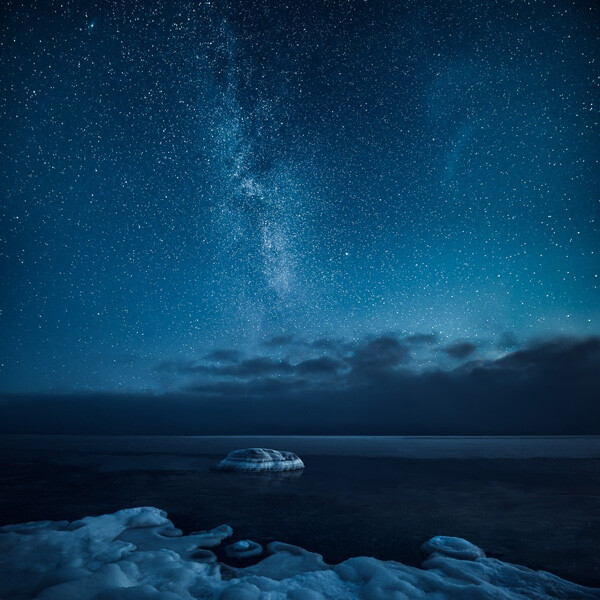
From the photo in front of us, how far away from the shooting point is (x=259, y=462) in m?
34.1

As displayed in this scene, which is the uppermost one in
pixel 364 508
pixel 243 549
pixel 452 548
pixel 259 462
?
pixel 452 548

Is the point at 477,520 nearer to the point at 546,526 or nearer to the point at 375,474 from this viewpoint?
the point at 546,526

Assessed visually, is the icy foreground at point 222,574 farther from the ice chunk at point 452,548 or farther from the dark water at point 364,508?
the dark water at point 364,508

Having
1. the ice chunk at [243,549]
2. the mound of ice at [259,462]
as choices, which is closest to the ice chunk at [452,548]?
the ice chunk at [243,549]

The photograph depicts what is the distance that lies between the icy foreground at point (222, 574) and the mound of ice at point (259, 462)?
23125 millimetres

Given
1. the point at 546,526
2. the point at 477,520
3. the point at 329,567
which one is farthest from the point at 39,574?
the point at 546,526

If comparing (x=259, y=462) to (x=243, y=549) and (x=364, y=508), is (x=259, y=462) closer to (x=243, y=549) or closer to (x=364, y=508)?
(x=364, y=508)

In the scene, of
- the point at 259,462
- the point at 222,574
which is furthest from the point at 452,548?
the point at 259,462

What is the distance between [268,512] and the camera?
1678 centimetres

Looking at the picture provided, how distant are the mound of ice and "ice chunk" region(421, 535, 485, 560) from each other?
82.3ft

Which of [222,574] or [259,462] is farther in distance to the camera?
[259,462]

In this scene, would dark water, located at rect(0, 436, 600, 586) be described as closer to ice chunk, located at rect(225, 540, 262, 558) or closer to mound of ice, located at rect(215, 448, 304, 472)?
ice chunk, located at rect(225, 540, 262, 558)

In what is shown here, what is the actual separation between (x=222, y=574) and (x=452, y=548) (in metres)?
6.94

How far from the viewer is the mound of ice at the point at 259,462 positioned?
33.8 meters
